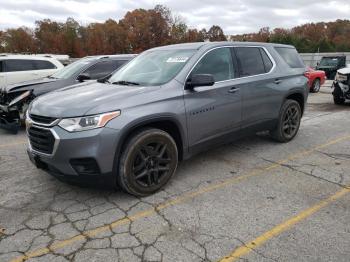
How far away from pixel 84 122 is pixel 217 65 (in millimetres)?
2153

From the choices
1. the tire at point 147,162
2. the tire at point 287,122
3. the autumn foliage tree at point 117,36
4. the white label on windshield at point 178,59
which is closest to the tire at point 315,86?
the tire at point 287,122

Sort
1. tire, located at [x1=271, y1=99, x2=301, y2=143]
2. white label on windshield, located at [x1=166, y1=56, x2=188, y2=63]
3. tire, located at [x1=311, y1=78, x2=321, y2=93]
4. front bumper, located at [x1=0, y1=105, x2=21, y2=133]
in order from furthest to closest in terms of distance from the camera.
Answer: tire, located at [x1=311, y1=78, x2=321, y2=93] < front bumper, located at [x1=0, y1=105, x2=21, y2=133] < tire, located at [x1=271, y1=99, x2=301, y2=143] < white label on windshield, located at [x1=166, y1=56, x2=188, y2=63]

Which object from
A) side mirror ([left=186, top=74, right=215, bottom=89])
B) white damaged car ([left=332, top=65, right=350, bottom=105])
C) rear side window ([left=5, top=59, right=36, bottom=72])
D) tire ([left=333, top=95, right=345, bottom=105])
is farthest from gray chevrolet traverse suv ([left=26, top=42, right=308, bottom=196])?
rear side window ([left=5, top=59, right=36, bottom=72])

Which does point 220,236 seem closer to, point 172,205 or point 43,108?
point 172,205

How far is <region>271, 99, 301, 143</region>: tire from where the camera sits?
5.79 metres

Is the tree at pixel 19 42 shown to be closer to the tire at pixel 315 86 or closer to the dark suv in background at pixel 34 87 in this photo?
the tire at pixel 315 86

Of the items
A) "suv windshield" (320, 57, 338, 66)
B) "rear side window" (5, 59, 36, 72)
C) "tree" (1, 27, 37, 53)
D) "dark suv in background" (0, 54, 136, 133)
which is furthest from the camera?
"tree" (1, 27, 37, 53)

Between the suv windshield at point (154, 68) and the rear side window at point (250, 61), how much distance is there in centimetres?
90

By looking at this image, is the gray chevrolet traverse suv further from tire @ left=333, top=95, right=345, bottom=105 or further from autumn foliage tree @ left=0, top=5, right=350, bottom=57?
autumn foliage tree @ left=0, top=5, right=350, bottom=57

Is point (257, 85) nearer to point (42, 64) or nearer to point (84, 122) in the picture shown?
point (84, 122)

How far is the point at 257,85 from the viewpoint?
509 centimetres

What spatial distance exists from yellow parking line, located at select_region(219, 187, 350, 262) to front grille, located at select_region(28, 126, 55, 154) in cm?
212

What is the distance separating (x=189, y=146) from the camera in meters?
4.27

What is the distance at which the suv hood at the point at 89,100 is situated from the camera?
347 centimetres
